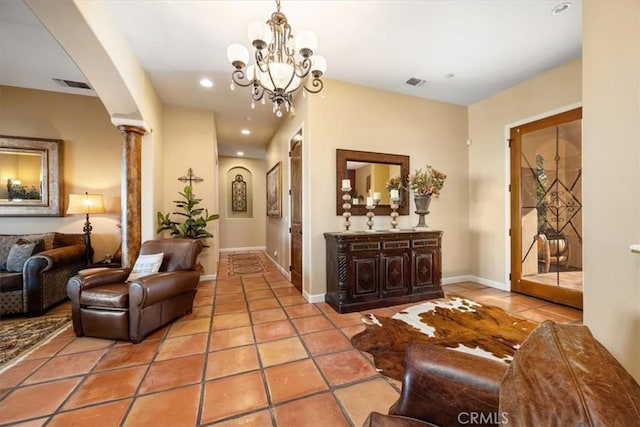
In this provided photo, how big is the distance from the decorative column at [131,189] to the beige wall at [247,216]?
459 cm

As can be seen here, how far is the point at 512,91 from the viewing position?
3.84 metres

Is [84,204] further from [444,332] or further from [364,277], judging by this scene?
[444,332]

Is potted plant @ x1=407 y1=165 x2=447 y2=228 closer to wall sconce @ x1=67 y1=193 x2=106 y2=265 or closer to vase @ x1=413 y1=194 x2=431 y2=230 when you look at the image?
vase @ x1=413 y1=194 x2=431 y2=230

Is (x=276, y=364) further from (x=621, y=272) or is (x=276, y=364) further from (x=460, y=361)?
(x=621, y=272)

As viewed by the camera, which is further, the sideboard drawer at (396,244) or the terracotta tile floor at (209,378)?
the sideboard drawer at (396,244)

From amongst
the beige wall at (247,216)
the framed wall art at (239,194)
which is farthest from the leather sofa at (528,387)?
the framed wall art at (239,194)

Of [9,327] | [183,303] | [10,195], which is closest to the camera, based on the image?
[9,327]

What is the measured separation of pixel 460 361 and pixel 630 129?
4.55ft

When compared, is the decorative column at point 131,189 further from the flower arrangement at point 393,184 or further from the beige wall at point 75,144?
the flower arrangement at point 393,184

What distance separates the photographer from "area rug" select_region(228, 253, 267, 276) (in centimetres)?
532

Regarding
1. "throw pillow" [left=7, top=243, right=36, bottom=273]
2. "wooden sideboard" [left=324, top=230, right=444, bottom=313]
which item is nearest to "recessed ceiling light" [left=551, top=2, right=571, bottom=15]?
"wooden sideboard" [left=324, top=230, right=444, bottom=313]

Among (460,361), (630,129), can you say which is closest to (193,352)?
(460,361)

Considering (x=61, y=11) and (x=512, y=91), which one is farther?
(x=512, y=91)

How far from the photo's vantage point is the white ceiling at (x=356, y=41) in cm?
230
